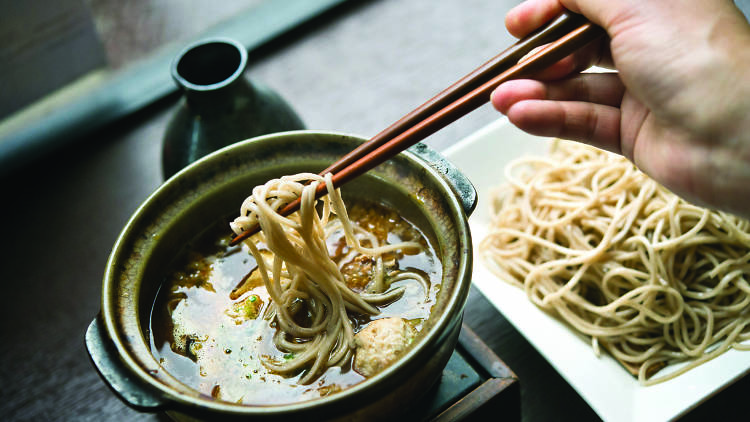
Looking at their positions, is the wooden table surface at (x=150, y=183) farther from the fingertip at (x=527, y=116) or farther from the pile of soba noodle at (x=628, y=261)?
the fingertip at (x=527, y=116)

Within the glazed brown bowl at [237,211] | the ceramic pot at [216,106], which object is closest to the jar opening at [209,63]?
the ceramic pot at [216,106]

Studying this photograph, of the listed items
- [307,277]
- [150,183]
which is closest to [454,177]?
[307,277]

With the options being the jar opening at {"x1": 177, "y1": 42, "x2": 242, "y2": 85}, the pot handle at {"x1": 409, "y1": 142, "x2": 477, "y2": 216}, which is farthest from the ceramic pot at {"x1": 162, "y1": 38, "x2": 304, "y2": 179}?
the pot handle at {"x1": 409, "y1": 142, "x2": 477, "y2": 216}

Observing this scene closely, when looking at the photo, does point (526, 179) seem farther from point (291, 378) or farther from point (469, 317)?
point (291, 378)

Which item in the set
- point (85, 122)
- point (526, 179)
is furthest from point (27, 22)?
point (526, 179)

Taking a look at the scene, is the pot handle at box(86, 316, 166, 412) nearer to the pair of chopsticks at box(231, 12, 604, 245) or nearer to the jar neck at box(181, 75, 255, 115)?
the pair of chopsticks at box(231, 12, 604, 245)

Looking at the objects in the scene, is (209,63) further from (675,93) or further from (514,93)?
(675,93)

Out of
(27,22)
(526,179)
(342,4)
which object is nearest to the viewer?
(526,179)

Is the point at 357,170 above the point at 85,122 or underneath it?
above
